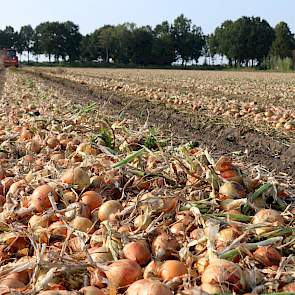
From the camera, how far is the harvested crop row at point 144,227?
1.57 m

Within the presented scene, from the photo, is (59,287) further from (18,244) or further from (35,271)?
(18,244)

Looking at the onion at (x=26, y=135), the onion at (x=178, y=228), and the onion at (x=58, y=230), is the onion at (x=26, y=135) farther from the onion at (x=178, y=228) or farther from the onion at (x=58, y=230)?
the onion at (x=178, y=228)

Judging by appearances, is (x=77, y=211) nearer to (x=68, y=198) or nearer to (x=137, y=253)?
(x=68, y=198)

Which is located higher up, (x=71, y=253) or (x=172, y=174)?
(x=172, y=174)

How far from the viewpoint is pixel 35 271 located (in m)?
1.64

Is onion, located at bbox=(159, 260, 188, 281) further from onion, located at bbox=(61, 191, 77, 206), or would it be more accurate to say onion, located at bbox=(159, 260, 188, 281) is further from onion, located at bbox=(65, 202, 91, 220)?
onion, located at bbox=(61, 191, 77, 206)

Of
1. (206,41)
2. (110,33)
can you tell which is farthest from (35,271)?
(206,41)

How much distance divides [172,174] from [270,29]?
286 ft

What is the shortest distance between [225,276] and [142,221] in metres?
0.60

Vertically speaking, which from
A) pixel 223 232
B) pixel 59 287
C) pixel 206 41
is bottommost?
pixel 59 287

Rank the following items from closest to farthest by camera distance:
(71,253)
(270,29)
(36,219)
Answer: (71,253), (36,219), (270,29)

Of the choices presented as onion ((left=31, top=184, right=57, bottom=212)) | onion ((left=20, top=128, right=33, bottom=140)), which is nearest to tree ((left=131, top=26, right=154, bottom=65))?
onion ((left=20, top=128, right=33, bottom=140))

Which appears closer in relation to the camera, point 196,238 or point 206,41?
point 196,238

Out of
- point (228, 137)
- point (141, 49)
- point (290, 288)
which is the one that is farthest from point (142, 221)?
point (141, 49)
